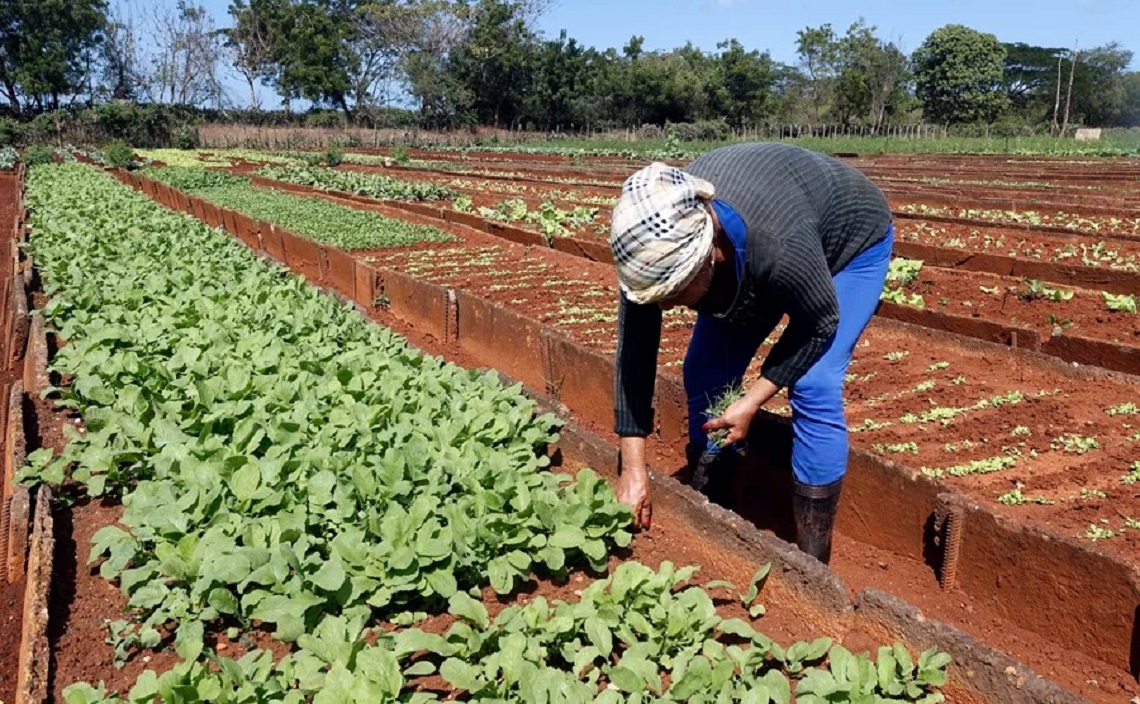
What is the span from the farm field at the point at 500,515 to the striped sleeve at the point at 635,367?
28cm

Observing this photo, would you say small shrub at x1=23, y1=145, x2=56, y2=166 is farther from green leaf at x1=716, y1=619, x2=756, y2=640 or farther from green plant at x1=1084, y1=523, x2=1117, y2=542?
green plant at x1=1084, y1=523, x2=1117, y2=542

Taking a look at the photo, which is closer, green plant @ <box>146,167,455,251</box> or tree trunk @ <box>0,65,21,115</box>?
green plant @ <box>146,167,455,251</box>

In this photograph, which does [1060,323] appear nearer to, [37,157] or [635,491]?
[635,491]

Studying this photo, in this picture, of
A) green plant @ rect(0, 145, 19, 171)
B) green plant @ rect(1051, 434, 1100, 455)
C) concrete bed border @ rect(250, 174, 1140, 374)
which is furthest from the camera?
green plant @ rect(0, 145, 19, 171)

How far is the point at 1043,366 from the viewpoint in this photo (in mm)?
4930

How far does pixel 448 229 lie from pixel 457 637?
9.48 m

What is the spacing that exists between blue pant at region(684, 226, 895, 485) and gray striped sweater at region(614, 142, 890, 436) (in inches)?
3.0

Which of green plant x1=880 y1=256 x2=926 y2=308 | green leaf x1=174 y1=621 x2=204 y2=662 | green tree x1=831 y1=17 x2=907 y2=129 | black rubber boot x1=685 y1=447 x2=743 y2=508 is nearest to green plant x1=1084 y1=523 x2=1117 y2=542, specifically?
black rubber boot x1=685 y1=447 x2=743 y2=508

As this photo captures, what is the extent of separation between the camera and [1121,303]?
647cm

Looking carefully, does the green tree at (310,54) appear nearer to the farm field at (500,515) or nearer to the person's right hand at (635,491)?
the farm field at (500,515)

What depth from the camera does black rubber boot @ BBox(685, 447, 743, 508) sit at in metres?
3.37

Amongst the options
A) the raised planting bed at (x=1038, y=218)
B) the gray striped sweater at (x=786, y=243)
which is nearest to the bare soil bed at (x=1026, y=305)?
the raised planting bed at (x=1038, y=218)

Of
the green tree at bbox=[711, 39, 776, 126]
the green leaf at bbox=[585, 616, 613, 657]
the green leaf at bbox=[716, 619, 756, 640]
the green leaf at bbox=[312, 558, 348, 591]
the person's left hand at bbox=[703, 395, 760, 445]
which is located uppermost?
the green tree at bbox=[711, 39, 776, 126]

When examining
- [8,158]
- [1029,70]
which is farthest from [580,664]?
[1029,70]
